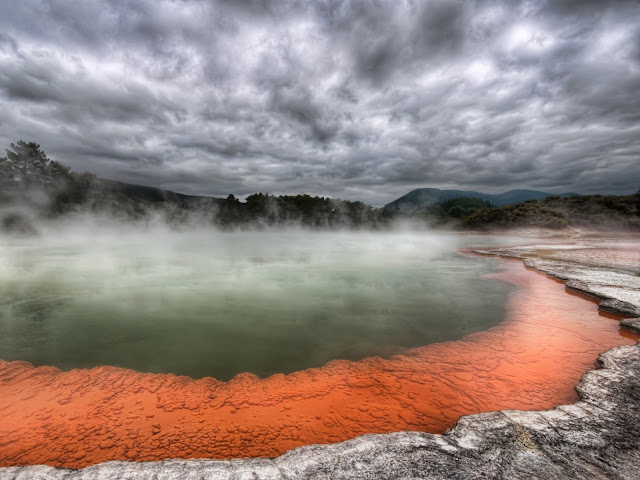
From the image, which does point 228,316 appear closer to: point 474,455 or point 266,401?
point 266,401

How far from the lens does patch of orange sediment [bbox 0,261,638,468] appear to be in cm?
232

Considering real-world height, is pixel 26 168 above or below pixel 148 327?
above

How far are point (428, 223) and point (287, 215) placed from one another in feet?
93.4

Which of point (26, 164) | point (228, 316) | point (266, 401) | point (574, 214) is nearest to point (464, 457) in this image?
point (266, 401)

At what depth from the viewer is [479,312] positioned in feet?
19.1

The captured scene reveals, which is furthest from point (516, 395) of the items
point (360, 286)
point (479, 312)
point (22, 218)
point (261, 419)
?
point (22, 218)

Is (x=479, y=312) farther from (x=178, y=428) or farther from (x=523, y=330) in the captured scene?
(x=178, y=428)

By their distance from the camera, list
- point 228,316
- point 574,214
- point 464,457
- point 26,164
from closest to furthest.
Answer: point 464,457 < point 228,316 < point 26,164 < point 574,214

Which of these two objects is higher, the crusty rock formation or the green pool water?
the crusty rock formation

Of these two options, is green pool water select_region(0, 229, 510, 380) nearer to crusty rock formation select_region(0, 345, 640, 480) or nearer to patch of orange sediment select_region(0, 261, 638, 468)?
patch of orange sediment select_region(0, 261, 638, 468)

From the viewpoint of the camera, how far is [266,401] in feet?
9.61

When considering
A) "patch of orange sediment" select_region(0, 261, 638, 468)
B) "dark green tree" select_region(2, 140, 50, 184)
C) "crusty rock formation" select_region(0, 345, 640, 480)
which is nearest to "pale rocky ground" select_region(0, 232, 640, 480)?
"crusty rock formation" select_region(0, 345, 640, 480)

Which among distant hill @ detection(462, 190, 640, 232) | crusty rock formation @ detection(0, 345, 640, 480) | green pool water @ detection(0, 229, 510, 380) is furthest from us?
distant hill @ detection(462, 190, 640, 232)

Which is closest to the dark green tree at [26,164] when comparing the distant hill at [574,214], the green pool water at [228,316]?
the green pool water at [228,316]
